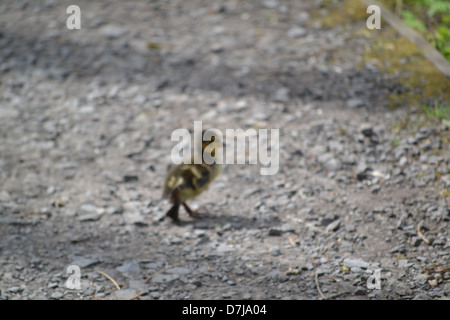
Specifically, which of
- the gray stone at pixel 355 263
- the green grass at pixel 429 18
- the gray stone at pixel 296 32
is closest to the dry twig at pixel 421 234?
the gray stone at pixel 355 263

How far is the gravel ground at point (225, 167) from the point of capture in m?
4.78

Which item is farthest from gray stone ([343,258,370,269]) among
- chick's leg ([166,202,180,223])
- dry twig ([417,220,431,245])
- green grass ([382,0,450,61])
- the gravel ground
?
green grass ([382,0,450,61])

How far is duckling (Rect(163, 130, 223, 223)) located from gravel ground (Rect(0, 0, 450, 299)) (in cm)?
25

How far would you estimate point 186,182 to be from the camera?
5.69 metres

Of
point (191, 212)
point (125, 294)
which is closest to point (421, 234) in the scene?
point (191, 212)

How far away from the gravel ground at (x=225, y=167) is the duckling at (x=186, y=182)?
25cm

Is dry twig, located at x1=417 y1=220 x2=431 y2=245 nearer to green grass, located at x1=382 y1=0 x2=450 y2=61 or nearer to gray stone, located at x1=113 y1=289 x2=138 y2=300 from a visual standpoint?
gray stone, located at x1=113 y1=289 x2=138 y2=300

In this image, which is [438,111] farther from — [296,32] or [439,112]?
[296,32]

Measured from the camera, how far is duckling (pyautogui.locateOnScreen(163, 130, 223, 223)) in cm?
567

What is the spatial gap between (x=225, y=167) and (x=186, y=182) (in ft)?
3.43

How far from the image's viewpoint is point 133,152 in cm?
697

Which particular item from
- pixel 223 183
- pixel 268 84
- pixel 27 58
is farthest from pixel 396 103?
pixel 27 58

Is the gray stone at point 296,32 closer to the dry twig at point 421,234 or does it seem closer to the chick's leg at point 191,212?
the chick's leg at point 191,212

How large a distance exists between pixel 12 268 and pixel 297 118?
A: 159 inches
